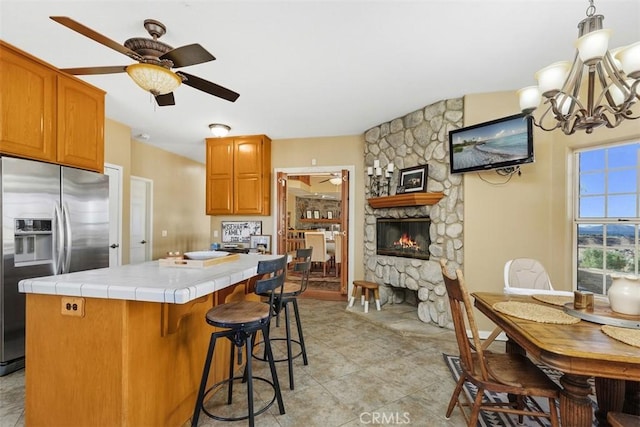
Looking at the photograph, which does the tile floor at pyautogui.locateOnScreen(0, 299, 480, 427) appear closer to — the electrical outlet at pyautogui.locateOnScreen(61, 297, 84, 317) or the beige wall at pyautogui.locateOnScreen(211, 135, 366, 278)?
the electrical outlet at pyautogui.locateOnScreen(61, 297, 84, 317)

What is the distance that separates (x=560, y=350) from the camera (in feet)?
3.79

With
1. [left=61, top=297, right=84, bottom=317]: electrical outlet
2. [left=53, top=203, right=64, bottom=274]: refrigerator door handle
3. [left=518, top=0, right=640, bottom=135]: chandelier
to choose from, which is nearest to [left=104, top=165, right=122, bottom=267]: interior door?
[left=53, top=203, right=64, bottom=274]: refrigerator door handle

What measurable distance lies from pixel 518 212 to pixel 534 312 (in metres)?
1.81

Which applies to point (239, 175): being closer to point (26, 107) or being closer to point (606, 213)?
point (26, 107)

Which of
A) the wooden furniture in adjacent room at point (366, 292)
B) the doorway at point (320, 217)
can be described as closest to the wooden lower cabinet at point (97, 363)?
the wooden furniture in adjacent room at point (366, 292)

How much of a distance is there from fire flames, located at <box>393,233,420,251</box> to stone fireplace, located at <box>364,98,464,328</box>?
16 centimetres

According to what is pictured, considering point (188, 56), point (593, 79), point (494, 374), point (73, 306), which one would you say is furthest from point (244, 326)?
point (593, 79)

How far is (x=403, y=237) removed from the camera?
391cm

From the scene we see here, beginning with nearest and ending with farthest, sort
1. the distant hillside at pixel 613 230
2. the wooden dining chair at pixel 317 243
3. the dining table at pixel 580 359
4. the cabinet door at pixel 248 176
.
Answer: the dining table at pixel 580 359
the distant hillside at pixel 613 230
the cabinet door at pixel 248 176
the wooden dining chair at pixel 317 243

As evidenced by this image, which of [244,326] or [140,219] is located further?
[140,219]

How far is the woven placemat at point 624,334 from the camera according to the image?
121cm

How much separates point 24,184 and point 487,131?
435 centimetres

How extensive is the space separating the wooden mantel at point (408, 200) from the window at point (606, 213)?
135 centimetres

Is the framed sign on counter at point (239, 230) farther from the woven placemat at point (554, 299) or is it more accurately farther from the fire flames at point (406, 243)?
the woven placemat at point (554, 299)
